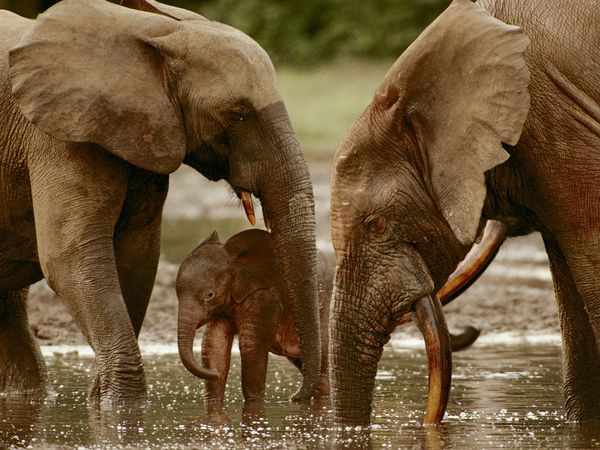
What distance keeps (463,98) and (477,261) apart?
175 cm

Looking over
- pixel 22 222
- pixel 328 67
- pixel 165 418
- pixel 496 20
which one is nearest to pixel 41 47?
pixel 22 222

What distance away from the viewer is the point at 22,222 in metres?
9.55

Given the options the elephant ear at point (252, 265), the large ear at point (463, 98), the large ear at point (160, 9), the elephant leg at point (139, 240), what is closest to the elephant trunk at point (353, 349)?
the large ear at point (463, 98)

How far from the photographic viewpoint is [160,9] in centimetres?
966

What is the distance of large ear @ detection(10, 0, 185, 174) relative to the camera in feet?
29.7

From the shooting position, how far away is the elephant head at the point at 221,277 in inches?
370

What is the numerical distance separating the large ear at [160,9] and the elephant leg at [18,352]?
193 cm

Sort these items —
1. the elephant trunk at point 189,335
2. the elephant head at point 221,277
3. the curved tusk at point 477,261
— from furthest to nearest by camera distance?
the elephant head at point 221,277
the elephant trunk at point 189,335
the curved tusk at point 477,261

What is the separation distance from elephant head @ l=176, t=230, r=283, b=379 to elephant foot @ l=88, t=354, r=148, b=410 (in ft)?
0.96

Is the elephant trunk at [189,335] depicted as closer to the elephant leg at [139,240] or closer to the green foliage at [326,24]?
the elephant leg at [139,240]

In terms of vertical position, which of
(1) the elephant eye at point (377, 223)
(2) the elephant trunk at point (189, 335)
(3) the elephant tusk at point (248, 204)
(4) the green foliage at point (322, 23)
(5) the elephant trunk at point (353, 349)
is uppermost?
(1) the elephant eye at point (377, 223)

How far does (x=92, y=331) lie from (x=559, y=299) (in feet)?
7.98

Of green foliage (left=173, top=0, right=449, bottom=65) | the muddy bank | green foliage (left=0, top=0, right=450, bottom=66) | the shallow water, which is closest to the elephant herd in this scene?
the shallow water

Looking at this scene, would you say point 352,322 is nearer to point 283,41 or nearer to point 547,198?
point 547,198
